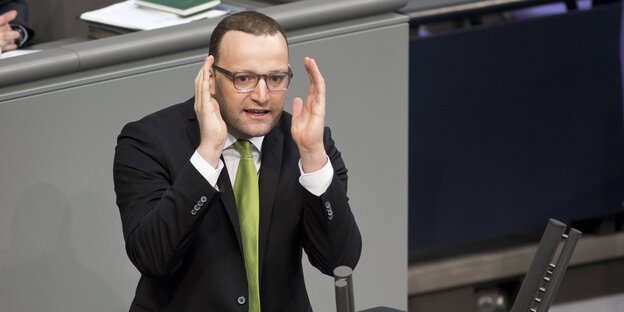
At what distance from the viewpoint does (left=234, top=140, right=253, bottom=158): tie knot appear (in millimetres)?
3006

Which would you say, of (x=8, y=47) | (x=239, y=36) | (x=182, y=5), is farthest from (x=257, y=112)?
(x=8, y=47)

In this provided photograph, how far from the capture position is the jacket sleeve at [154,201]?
280 centimetres

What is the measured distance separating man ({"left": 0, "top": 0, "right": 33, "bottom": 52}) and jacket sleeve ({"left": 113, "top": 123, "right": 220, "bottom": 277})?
4.18ft

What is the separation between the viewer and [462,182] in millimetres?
5070

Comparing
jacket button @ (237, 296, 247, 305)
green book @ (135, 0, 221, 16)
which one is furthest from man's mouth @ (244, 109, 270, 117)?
green book @ (135, 0, 221, 16)

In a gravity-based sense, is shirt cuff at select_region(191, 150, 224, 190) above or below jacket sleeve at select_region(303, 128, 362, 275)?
above

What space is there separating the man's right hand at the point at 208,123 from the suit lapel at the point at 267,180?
0.20 meters

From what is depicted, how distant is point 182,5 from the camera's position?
4.13 metres

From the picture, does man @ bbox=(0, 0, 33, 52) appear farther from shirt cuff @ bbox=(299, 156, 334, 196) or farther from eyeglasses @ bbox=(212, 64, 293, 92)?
shirt cuff @ bbox=(299, 156, 334, 196)

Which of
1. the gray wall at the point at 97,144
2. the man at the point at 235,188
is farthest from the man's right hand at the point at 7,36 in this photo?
the man at the point at 235,188

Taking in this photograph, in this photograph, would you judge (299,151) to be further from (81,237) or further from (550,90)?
(550,90)

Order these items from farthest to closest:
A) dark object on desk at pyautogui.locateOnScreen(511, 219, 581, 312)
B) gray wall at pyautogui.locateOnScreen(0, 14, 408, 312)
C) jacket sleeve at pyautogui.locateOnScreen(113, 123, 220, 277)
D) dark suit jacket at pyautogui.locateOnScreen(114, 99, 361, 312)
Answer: gray wall at pyautogui.locateOnScreen(0, 14, 408, 312) → dark suit jacket at pyautogui.locateOnScreen(114, 99, 361, 312) → jacket sleeve at pyautogui.locateOnScreen(113, 123, 220, 277) → dark object on desk at pyautogui.locateOnScreen(511, 219, 581, 312)

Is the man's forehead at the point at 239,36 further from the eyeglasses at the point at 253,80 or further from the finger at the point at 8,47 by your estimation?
the finger at the point at 8,47

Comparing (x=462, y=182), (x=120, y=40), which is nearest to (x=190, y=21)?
(x=120, y=40)
